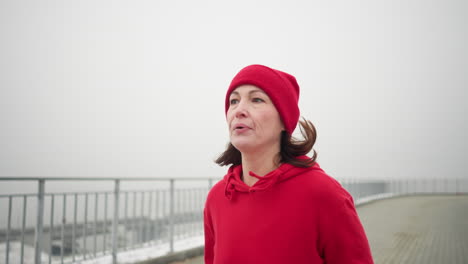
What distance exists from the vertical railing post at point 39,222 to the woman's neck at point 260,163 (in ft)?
11.5

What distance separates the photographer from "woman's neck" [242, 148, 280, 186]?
140 cm

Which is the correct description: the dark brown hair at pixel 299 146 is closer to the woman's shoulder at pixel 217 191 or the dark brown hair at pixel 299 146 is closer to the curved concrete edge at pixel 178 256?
the woman's shoulder at pixel 217 191

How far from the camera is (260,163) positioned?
1404 millimetres

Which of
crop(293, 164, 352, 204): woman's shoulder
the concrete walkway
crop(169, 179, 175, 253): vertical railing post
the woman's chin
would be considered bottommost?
the concrete walkway

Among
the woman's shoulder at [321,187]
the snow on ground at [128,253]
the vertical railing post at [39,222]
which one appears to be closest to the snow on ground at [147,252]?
the snow on ground at [128,253]

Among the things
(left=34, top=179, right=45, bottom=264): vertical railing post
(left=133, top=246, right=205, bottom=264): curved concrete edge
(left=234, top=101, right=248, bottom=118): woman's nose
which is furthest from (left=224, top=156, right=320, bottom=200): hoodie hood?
(left=133, top=246, right=205, bottom=264): curved concrete edge

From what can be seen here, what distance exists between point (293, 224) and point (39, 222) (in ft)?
12.5

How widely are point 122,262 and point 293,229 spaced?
448 centimetres

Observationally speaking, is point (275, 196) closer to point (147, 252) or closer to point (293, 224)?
point (293, 224)

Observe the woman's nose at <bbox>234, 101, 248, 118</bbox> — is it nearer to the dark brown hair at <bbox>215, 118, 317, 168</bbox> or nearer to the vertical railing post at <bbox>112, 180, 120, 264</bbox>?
the dark brown hair at <bbox>215, 118, 317, 168</bbox>

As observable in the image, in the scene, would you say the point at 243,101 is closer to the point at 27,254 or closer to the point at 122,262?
the point at 27,254

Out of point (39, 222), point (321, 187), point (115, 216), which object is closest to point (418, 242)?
point (115, 216)

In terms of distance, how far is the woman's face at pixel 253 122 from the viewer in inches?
52.0

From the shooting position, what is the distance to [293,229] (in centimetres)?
120
